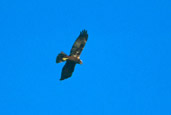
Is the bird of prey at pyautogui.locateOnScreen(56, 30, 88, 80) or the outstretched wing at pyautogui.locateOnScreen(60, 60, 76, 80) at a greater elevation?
the bird of prey at pyautogui.locateOnScreen(56, 30, 88, 80)

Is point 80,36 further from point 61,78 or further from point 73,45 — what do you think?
point 61,78

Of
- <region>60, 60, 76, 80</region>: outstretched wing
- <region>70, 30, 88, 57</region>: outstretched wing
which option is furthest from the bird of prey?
<region>60, 60, 76, 80</region>: outstretched wing

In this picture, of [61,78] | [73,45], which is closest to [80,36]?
[73,45]

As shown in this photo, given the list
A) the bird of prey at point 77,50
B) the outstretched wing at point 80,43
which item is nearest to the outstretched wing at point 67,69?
the bird of prey at point 77,50

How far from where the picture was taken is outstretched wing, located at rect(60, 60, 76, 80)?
Result: 1711 inches

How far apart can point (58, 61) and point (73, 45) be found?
1676 mm

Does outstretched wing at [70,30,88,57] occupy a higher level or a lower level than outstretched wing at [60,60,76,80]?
higher

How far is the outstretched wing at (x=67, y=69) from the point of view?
43459mm

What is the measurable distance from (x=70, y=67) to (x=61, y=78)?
109 centimetres

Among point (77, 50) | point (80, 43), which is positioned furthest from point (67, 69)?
point (80, 43)

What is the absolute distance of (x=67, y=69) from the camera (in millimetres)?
43688

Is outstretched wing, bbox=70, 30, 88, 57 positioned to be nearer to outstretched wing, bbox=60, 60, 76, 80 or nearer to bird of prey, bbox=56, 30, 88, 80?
bird of prey, bbox=56, 30, 88, 80

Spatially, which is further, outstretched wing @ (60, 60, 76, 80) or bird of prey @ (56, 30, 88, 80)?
outstretched wing @ (60, 60, 76, 80)

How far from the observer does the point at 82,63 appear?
1708 inches
